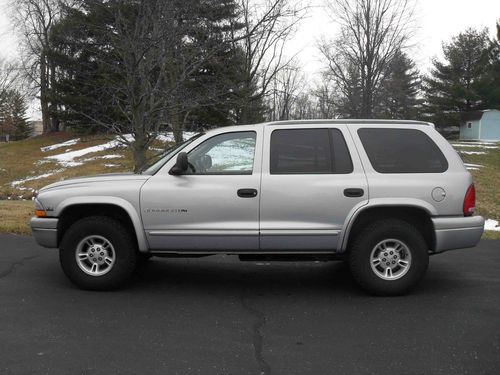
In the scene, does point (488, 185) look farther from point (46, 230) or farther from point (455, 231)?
point (46, 230)

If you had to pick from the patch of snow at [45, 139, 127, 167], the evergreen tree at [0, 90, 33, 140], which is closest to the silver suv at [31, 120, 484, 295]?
the patch of snow at [45, 139, 127, 167]

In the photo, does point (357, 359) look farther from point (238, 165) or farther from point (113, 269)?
point (113, 269)

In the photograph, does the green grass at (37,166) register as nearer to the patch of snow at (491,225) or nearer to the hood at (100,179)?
the patch of snow at (491,225)

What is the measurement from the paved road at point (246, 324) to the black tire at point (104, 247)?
0.45 feet

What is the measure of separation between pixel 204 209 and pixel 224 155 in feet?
2.08

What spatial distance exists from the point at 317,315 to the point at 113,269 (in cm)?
213

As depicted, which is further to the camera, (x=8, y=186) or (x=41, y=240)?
(x=8, y=186)

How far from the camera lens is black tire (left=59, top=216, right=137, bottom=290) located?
17.3 ft

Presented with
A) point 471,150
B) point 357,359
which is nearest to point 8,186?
point 357,359

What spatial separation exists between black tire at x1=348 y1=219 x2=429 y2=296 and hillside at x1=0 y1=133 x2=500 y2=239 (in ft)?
19.1

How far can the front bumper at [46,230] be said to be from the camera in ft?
17.5

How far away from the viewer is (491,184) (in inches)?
731

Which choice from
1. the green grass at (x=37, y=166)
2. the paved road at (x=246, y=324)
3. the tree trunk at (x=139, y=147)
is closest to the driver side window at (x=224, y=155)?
the paved road at (x=246, y=324)

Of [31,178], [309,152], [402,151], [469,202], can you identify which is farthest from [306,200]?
[31,178]
